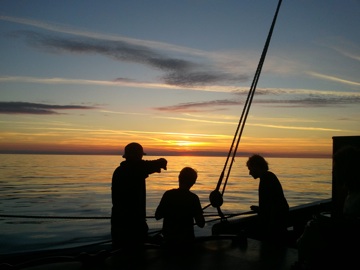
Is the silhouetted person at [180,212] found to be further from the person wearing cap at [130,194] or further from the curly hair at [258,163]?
the curly hair at [258,163]

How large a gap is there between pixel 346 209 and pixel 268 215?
8.30ft

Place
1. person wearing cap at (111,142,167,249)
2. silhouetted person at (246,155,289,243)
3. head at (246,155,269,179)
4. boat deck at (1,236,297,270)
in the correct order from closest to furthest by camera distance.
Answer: boat deck at (1,236,297,270), person wearing cap at (111,142,167,249), silhouetted person at (246,155,289,243), head at (246,155,269,179)

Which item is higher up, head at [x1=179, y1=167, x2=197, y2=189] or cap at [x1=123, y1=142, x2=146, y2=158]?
cap at [x1=123, y1=142, x2=146, y2=158]

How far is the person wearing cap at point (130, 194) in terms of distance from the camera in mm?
4898

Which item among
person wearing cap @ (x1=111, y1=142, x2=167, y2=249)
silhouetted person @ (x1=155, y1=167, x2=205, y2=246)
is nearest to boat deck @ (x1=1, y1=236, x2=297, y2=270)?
silhouetted person @ (x1=155, y1=167, x2=205, y2=246)

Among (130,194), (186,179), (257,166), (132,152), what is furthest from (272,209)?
(132,152)

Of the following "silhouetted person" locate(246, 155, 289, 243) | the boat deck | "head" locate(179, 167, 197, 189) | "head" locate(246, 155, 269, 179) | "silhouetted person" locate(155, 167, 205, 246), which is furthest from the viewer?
"head" locate(246, 155, 269, 179)

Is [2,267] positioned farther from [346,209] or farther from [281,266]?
[346,209]

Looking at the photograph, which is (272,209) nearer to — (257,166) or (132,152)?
(257,166)

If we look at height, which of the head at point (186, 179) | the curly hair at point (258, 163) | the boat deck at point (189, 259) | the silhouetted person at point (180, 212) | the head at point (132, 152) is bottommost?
the boat deck at point (189, 259)

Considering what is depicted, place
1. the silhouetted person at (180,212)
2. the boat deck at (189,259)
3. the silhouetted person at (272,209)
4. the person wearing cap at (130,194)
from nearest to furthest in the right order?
1. the boat deck at (189,259)
2. the silhouetted person at (180,212)
3. the person wearing cap at (130,194)
4. the silhouetted person at (272,209)

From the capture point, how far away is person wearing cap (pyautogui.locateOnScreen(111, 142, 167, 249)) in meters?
4.90

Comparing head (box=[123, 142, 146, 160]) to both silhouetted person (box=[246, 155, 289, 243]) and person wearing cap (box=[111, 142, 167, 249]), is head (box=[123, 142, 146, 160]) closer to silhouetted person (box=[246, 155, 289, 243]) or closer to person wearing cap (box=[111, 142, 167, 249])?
person wearing cap (box=[111, 142, 167, 249])

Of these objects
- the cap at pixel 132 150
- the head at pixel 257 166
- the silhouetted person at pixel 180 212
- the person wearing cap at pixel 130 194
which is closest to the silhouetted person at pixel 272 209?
the head at pixel 257 166
